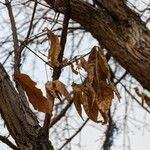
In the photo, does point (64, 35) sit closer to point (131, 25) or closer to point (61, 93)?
point (61, 93)

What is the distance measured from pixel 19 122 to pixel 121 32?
1332 mm

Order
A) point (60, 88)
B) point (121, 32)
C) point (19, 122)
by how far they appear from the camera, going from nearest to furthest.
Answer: point (60, 88)
point (19, 122)
point (121, 32)

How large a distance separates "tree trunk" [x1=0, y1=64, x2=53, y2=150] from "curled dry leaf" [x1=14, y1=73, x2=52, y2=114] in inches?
4.1

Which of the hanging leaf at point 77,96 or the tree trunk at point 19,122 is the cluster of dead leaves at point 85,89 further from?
the tree trunk at point 19,122

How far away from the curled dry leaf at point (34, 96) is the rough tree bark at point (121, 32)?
1316 mm

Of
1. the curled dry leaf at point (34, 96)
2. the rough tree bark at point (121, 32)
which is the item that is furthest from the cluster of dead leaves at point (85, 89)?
→ the rough tree bark at point (121, 32)

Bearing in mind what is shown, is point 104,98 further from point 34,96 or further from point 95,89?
point 34,96

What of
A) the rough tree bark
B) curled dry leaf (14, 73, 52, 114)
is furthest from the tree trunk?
the rough tree bark

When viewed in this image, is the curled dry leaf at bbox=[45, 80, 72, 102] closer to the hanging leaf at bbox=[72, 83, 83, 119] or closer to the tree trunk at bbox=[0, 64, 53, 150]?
the hanging leaf at bbox=[72, 83, 83, 119]

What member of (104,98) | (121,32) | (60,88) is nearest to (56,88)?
(60,88)

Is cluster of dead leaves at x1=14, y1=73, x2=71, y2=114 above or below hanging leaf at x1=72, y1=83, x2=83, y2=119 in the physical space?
above

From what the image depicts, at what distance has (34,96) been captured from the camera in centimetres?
111

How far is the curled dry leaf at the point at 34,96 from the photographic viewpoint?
3.63 ft

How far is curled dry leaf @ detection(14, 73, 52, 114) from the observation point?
3.63ft
